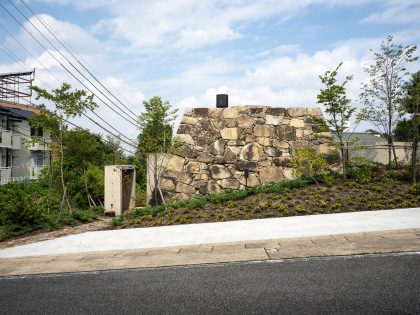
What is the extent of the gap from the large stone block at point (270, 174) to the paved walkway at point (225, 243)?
4.86 meters

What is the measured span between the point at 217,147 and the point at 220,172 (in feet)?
3.33

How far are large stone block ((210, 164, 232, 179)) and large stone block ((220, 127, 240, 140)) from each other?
1.20 meters

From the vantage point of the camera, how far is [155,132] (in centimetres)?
1140

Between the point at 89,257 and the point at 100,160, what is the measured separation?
13.8 metres

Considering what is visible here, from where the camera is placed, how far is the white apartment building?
2676 cm

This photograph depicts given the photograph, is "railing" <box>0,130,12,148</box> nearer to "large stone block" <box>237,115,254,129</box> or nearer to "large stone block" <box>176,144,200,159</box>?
"large stone block" <box>176,144,200,159</box>

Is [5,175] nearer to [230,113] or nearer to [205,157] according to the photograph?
[205,157]

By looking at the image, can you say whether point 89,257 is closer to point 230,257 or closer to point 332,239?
point 230,257

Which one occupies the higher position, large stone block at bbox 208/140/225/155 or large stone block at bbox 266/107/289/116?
large stone block at bbox 266/107/289/116

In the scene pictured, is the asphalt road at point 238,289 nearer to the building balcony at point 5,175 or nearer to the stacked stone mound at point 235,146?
the stacked stone mound at point 235,146

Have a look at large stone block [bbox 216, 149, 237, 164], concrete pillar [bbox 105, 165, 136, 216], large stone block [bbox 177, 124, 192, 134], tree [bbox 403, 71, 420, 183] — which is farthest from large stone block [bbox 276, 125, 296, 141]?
concrete pillar [bbox 105, 165, 136, 216]

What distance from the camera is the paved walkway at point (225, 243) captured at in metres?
4.93

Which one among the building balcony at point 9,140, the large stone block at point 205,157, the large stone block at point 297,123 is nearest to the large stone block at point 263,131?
the large stone block at point 297,123

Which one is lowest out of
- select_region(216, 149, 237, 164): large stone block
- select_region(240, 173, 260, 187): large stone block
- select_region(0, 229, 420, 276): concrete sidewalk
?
select_region(0, 229, 420, 276): concrete sidewalk
